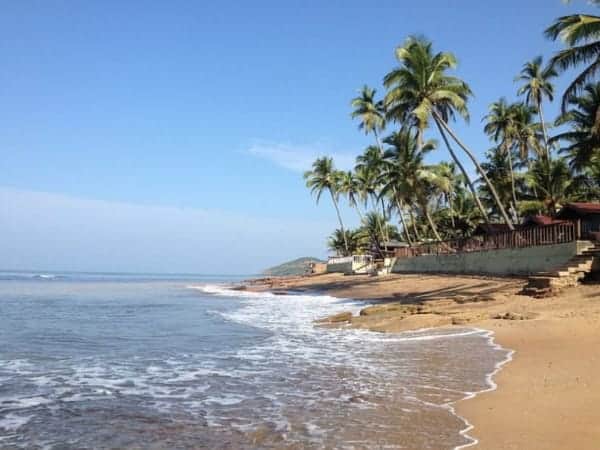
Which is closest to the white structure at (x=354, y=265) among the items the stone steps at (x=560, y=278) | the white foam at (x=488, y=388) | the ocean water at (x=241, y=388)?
the stone steps at (x=560, y=278)

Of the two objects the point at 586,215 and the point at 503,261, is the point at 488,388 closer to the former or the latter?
the point at 503,261

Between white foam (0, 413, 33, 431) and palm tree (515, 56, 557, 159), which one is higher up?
palm tree (515, 56, 557, 159)

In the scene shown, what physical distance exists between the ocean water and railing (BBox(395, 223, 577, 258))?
10.8 metres

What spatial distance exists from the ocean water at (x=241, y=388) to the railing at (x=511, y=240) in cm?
1076

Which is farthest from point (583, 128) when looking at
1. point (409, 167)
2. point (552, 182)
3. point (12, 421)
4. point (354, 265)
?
point (12, 421)

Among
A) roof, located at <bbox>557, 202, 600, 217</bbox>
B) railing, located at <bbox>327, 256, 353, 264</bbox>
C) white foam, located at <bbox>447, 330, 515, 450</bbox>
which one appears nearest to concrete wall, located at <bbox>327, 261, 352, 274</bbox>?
railing, located at <bbox>327, 256, 353, 264</bbox>

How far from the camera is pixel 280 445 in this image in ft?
16.3

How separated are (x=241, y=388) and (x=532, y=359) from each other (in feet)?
14.8

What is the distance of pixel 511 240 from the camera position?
1001 inches

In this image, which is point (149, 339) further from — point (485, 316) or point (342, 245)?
point (342, 245)

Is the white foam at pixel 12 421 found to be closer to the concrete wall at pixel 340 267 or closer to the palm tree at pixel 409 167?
the palm tree at pixel 409 167

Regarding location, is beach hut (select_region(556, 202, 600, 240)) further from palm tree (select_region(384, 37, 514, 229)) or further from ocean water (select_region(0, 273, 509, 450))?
ocean water (select_region(0, 273, 509, 450))

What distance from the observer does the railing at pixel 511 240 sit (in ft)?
68.6

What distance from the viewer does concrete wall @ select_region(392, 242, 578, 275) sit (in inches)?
810
